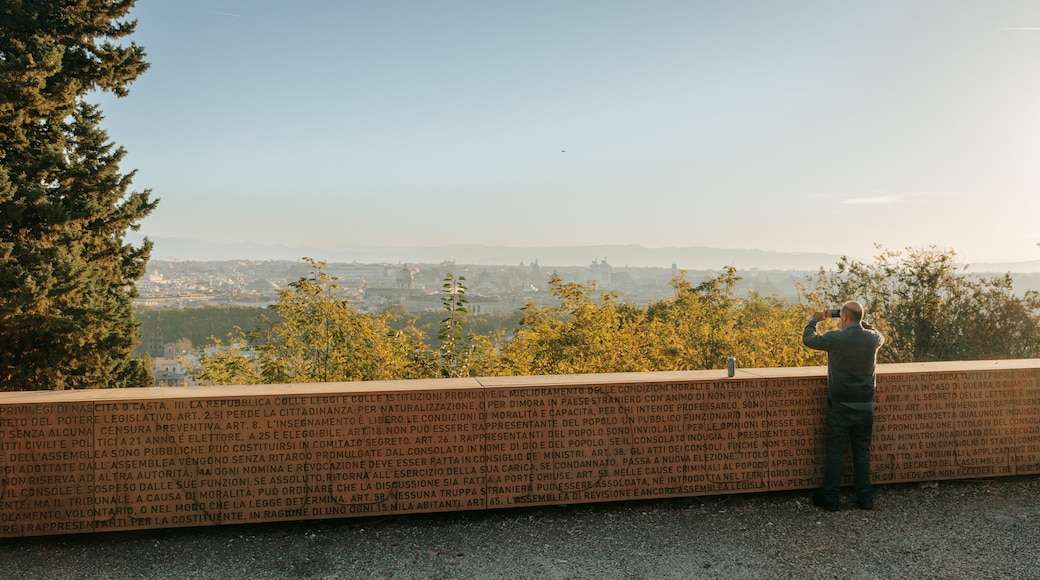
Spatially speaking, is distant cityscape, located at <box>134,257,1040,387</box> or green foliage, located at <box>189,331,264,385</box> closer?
green foliage, located at <box>189,331,264,385</box>

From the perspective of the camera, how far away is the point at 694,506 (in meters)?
5.60

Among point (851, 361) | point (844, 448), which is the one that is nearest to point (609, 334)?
point (844, 448)

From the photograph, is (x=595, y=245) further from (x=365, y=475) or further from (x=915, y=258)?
(x=365, y=475)

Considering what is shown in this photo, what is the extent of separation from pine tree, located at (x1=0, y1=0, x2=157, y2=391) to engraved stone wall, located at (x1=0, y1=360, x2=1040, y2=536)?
1183 cm

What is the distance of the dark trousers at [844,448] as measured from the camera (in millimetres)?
5531

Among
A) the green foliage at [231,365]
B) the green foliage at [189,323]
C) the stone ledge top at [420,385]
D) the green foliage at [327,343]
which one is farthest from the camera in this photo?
the green foliage at [189,323]

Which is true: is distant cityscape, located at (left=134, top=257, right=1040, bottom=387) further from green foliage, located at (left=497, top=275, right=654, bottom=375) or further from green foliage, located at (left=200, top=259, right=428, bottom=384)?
green foliage, located at (left=200, top=259, right=428, bottom=384)

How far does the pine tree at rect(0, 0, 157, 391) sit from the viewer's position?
48.6 ft

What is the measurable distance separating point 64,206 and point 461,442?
51.1 ft

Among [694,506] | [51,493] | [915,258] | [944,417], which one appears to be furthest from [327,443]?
[915,258]

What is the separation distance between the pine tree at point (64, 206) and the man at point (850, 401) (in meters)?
15.5

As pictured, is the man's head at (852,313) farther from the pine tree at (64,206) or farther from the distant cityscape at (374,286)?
the distant cityscape at (374,286)

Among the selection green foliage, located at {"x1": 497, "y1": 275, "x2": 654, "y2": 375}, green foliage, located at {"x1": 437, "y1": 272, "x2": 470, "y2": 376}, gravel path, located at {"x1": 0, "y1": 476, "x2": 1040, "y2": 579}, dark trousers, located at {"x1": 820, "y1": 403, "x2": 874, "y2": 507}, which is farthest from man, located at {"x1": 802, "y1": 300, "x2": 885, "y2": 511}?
green foliage, located at {"x1": 497, "y1": 275, "x2": 654, "y2": 375}

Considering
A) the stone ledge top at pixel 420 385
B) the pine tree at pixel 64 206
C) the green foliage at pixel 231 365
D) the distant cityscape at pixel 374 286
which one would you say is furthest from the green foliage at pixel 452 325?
the distant cityscape at pixel 374 286
